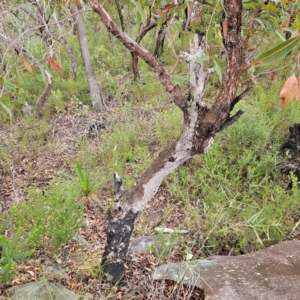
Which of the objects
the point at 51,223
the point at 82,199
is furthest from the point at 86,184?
the point at 51,223

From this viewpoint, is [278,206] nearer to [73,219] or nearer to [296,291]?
[296,291]

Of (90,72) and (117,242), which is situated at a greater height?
(90,72)

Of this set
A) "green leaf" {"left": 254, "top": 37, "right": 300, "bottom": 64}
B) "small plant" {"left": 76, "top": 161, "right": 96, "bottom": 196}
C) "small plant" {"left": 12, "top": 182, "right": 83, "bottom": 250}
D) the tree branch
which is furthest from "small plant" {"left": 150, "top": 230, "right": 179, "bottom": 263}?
"green leaf" {"left": 254, "top": 37, "right": 300, "bottom": 64}

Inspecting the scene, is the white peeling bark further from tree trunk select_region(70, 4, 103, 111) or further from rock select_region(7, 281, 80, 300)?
tree trunk select_region(70, 4, 103, 111)

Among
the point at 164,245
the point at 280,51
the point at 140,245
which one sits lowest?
the point at 140,245

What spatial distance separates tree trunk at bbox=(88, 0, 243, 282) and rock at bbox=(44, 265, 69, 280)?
345 millimetres

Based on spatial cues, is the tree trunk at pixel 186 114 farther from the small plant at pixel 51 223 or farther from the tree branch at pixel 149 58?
the small plant at pixel 51 223

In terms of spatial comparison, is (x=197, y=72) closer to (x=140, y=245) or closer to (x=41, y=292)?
(x=140, y=245)

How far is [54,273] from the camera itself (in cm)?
229

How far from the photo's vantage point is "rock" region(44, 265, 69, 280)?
2.26m

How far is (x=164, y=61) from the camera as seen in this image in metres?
6.05

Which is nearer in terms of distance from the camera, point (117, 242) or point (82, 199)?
point (117, 242)

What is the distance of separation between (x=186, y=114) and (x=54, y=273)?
152 centimetres

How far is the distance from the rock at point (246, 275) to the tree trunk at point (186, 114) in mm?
372
